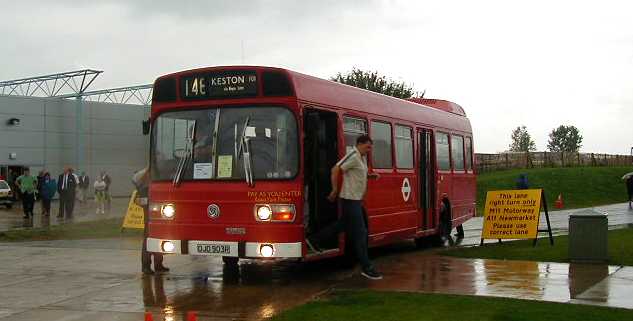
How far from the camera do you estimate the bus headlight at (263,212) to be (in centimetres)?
1064

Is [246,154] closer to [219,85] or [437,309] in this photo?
[219,85]

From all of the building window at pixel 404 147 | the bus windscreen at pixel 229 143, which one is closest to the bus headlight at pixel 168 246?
the bus windscreen at pixel 229 143

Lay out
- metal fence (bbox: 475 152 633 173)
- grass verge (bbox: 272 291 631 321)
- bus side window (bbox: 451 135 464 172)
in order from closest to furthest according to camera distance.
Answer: grass verge (bbox: 272 291 631 321) → bus side window (bbox: 451 135 464 172) → metal fence (bbox: 475 152 633 173)

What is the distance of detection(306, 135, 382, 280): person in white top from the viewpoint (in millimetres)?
11047

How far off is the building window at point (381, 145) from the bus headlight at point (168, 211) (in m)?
3.68

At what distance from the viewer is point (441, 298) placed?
9.41 m

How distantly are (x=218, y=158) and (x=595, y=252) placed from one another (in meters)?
6.31

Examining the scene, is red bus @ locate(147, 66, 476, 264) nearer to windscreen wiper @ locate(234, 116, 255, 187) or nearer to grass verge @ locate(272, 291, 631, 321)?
windscreen wiper @ locate(234, 116, 255, 187)

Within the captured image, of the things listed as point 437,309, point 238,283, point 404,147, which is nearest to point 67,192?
point 404,147

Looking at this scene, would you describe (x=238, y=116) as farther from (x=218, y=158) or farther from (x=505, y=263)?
(x=505, y=263)

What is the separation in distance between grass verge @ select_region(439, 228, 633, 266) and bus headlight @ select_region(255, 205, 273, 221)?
16.5 feet

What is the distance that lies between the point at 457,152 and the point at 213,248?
Answer: 354 inches

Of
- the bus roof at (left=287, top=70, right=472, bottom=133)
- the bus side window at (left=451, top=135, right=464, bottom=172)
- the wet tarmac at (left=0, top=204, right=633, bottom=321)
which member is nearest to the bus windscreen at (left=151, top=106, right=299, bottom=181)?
the bus roof at (left=287, top=70, right=472, bottom=133)

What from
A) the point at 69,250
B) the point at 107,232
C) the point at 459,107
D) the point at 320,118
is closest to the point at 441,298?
the point at 320,118
